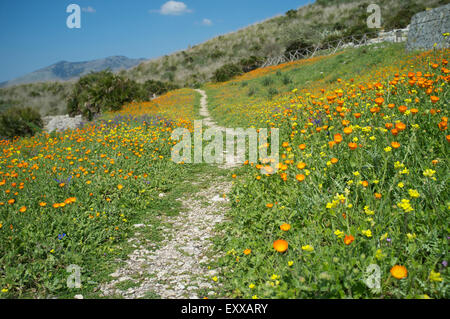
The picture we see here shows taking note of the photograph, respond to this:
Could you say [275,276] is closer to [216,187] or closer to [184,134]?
[216,187]

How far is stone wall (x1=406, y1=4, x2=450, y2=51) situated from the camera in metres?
13.7

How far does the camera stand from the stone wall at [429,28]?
13743 millimetres

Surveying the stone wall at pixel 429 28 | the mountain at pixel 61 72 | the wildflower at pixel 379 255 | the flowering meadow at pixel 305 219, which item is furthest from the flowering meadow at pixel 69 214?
the mountain at pixel 61 72

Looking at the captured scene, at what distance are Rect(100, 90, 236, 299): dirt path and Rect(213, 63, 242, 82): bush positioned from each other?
3318 centimetres

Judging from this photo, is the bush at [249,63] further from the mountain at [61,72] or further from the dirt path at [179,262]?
the dirt path at [179,262]

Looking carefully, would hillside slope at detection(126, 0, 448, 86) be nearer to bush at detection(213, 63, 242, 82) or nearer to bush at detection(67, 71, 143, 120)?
bush at detection(213, 63, 242, 82)

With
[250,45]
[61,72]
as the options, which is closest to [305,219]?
[250,45]

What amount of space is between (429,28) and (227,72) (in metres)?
25.3

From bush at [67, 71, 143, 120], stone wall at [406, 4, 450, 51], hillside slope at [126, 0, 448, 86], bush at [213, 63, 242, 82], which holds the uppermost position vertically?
hillside slope at [126, 0, 448, 86]

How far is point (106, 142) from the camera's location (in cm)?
858

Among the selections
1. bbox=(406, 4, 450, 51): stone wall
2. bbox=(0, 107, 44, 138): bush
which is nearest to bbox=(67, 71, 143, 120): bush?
bbox=(0, 107, 44, 138): bush

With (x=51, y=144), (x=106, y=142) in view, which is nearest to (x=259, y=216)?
(x=106, y=142)

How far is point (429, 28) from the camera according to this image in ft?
48.9

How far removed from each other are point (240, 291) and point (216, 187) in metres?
3.48
